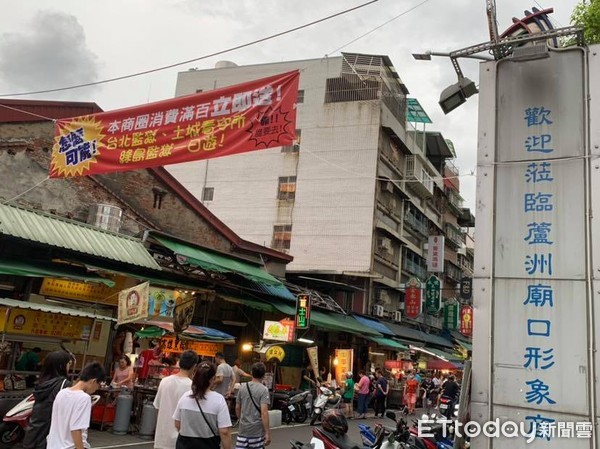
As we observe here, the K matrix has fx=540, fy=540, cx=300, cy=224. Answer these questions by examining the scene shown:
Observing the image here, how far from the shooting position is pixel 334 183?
31.0 metres

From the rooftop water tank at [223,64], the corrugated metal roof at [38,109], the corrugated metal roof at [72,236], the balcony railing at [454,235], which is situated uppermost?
the rooftop water tank at [223,64]

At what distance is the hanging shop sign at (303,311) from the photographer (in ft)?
62.0

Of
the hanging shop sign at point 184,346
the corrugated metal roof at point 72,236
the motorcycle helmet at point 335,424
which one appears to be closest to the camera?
the motorcycle helmet at point 335,424

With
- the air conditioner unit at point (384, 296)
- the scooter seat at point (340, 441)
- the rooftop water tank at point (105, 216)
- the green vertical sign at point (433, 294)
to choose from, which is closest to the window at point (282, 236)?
the air conditioner unit at point (384, 296)

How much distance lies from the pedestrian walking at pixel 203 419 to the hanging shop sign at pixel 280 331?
12.8 meters

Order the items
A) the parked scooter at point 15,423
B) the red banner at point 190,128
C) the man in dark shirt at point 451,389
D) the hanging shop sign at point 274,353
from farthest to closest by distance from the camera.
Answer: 1. the hanging shop sign at point 274,353
2. the man in dark shirt at point 451,389
3. the red banner at point 190,128
4. the parked scooter at point 15,423

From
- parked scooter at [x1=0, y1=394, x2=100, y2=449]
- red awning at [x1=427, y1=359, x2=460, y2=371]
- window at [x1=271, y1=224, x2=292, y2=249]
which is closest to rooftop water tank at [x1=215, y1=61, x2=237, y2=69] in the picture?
window at [x1=271, y1=224, x2=292, y2=249]

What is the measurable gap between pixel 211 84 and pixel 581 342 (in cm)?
3352

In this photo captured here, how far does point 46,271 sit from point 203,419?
897 centimetres

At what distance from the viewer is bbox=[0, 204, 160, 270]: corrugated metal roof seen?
1209cm

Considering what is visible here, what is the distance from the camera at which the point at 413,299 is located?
3284cm

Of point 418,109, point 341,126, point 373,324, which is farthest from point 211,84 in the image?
point 373,324

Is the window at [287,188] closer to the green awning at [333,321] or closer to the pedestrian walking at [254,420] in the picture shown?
the green awning at [333,321]

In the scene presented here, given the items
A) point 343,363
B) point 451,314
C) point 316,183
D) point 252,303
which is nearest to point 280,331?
point 252,303
